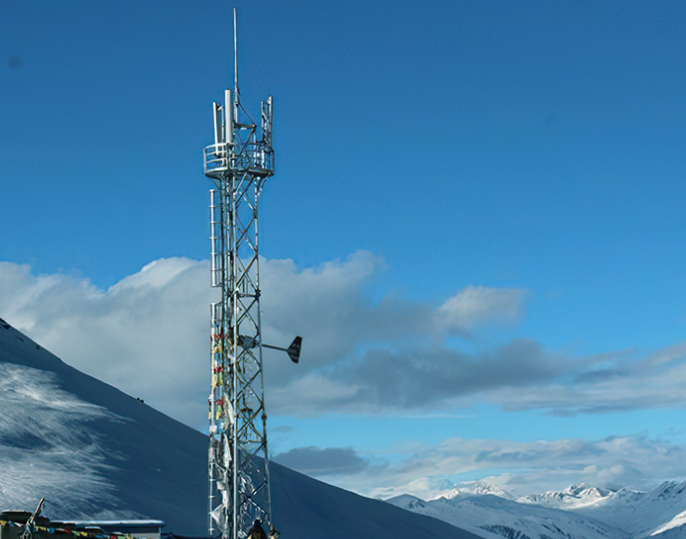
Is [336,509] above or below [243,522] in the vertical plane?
above

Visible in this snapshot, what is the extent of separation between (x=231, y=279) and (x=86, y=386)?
177ft

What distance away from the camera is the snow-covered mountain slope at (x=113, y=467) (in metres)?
59.1

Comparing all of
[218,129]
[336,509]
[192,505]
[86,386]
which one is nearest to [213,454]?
[218,129]

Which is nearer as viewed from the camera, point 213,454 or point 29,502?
point 213,454

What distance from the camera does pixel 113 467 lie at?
68.4 metres

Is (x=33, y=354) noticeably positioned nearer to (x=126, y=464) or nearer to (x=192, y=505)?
(x=126, y=464)

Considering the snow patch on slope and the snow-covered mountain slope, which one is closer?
the snow patch on slope

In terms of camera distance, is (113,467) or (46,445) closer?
(113,467)

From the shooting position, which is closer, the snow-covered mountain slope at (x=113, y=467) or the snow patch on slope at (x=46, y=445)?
the snow patch on slope at (x=46, y=445)

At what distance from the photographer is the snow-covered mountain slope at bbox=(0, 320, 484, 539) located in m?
59.1

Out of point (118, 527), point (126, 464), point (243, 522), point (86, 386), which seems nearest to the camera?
point (118, 527)

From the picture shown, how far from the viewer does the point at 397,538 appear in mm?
84875

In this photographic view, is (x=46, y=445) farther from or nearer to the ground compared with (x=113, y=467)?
farther from the ground

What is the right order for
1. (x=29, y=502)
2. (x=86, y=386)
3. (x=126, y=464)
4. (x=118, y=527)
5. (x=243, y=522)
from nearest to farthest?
1. (x=118, y=527)
2. (x=243, y=522)
3. (x=29, y=502)
4. (x=126, y=464)
5. (x=86, y=386)
